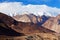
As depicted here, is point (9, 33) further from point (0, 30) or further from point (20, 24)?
point (20, 24)

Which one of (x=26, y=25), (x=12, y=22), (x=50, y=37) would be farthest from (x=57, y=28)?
(x=50, y=37)

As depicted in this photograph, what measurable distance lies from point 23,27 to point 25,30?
2858 mm

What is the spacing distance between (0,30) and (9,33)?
5.28 meters

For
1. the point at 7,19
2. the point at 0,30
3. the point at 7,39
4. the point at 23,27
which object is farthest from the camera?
the point at 23,27

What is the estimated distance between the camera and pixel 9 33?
300ft

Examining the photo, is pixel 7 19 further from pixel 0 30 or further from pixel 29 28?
pixel 0 30

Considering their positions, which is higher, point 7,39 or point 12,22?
point 12,22

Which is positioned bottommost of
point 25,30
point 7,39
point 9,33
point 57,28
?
point 7,39

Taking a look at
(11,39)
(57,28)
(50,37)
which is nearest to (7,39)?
(11,39)

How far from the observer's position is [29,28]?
130m

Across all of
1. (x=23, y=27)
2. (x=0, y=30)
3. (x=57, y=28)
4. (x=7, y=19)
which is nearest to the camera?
(x=0, y=30)

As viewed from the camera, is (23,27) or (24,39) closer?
(24,39)

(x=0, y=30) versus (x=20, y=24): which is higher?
(x=20, y=24)

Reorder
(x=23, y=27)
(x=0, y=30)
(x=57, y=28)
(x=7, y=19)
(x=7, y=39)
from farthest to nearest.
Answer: (x=57, y=28) → (x=23, y=27) → (x=7, y=19) → (x=0, y=30) → (x=7, y=39)
